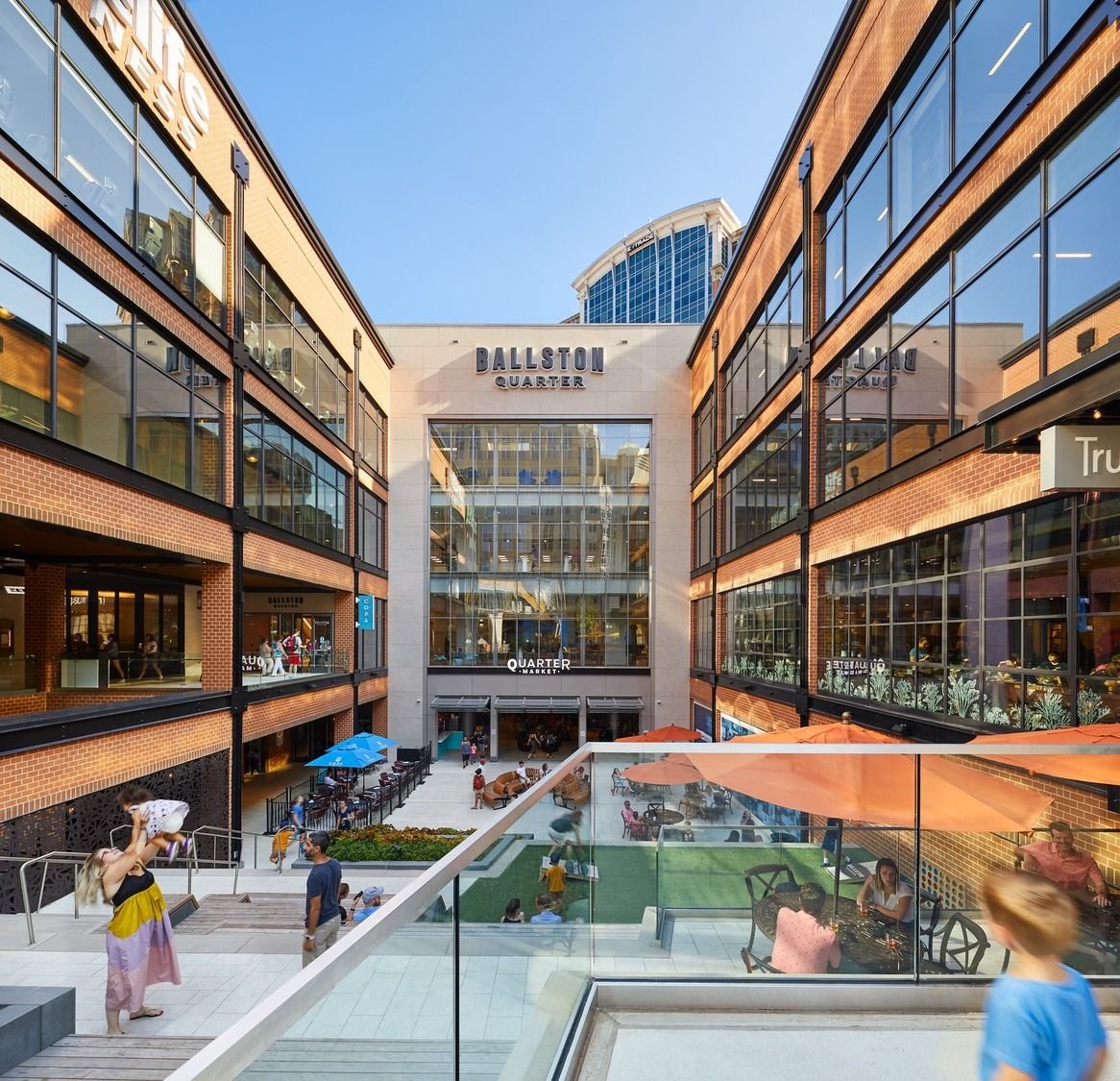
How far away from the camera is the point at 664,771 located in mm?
4695

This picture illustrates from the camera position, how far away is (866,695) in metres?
14.1

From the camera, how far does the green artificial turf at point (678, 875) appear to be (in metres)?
4.59

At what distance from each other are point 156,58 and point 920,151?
46.8 ft

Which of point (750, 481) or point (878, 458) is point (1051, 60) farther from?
point (750, 481)

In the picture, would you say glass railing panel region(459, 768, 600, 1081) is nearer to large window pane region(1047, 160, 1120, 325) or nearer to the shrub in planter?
large window pane region(1047, 160, 1120, 325)

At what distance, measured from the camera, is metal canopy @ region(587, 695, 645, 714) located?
31797 millimetres

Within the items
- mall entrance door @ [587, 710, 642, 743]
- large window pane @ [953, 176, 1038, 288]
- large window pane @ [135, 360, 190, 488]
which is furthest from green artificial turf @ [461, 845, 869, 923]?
mall entrance door @ [587, 710, 642, 743]

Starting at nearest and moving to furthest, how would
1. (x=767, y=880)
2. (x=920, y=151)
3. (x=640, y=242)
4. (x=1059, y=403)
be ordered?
(x=767, y=880)
(x=1059, y=403)
(x=920, y=151)
(x=640, y=242)

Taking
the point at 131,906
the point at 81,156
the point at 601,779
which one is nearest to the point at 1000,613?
the point at 601,779

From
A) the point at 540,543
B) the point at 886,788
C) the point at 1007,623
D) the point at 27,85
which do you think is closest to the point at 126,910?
the point at 886,788

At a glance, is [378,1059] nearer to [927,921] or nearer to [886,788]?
[886,788]

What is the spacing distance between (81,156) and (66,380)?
387 centimetres

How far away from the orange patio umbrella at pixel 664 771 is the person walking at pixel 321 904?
15.6 ft

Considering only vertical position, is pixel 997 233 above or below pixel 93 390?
above
